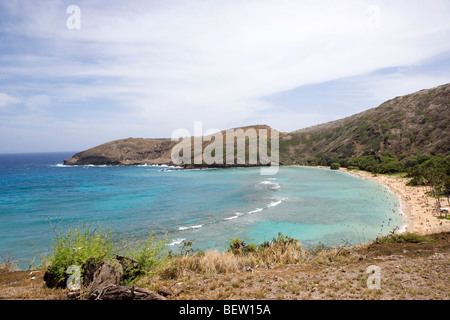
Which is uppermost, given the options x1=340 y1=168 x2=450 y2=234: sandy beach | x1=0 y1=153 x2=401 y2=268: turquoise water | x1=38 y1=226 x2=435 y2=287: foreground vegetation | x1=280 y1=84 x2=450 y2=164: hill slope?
x1=280 y1=84 x2=450 y2=164: hill slope

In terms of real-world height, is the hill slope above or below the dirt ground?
above

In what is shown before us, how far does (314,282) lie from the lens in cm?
661

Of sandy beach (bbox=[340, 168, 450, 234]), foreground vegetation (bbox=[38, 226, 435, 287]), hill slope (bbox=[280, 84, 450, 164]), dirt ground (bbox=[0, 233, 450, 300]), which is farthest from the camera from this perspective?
hill slope (bbox=[280, 84, 450, 164])

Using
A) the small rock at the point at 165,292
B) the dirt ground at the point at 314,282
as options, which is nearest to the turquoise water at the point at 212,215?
the dirt ground at the point at 314,282

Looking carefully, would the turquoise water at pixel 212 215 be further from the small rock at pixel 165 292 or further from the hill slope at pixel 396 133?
the hill slope at pixel 396 133

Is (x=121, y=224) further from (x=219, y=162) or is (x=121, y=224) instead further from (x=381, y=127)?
(x=381, y=127)

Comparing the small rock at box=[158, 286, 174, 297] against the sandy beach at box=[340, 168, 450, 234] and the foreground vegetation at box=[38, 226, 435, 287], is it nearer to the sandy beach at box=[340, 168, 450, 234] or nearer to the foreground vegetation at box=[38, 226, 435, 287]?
the foreground vegetation at box=[38, 226, 435, 287]

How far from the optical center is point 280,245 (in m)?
10.3

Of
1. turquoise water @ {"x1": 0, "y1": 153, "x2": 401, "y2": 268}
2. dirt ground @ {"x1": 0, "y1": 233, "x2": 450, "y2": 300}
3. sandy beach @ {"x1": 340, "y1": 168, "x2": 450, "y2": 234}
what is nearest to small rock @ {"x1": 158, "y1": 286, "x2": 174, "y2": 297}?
dirt ground @ {"x1": 0, "y1": 233, "x2": 450, "y2": 300}

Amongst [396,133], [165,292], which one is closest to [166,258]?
[165,292]

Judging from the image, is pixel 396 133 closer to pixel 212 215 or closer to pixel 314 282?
pixel 212 215

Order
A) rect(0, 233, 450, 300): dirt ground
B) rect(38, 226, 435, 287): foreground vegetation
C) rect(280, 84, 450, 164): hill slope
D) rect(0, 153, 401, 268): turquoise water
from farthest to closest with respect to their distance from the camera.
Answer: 1. rect(280, 84, 450, 164): hill slope
2. rect(0, 153, 401, 268): turquoise water
3. rect(38, 226, 435, 287): foreground vegetation
4. rect(0, 233, 450, 300): dirt ground

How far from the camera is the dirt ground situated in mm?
5840

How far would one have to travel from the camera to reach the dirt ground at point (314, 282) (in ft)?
19.2
